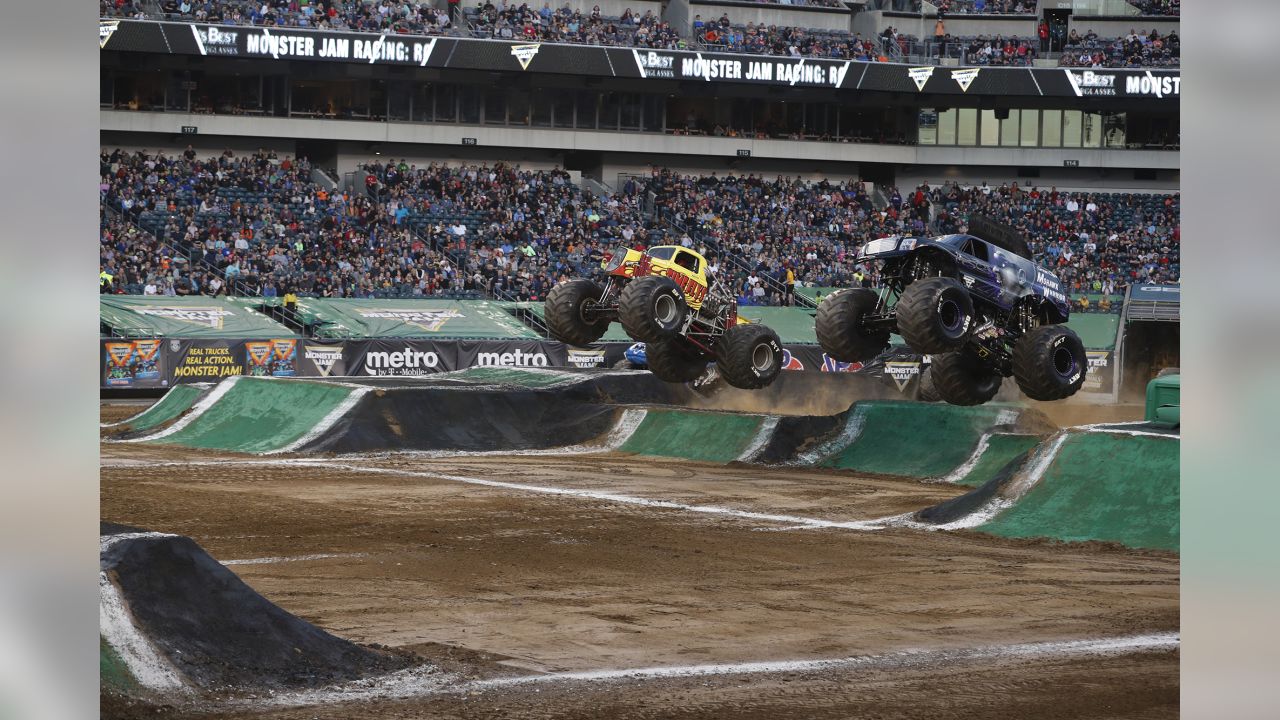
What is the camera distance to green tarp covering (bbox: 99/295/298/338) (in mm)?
36750

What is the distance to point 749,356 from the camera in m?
20.9

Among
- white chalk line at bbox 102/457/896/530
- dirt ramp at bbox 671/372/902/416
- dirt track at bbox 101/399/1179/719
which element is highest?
dirt ramp at bbox 671/372/902/416

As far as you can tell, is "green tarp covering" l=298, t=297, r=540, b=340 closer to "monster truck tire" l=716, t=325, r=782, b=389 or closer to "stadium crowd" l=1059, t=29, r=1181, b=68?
"monster truck tire" l=716, t=325, r=782, b=389

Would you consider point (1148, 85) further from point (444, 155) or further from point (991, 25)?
point (444, 155)

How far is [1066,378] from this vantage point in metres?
18.9

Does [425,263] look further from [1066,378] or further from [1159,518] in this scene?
[1159,518]

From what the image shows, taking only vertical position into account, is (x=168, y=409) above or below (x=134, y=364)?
below

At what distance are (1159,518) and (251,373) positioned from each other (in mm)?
26815

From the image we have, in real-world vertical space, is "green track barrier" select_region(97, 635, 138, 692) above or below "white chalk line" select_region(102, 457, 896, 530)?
above

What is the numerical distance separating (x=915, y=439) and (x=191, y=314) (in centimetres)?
2249

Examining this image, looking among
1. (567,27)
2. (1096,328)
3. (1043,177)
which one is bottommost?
(1096,328)

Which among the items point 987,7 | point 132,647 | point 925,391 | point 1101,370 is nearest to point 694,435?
point 925,391

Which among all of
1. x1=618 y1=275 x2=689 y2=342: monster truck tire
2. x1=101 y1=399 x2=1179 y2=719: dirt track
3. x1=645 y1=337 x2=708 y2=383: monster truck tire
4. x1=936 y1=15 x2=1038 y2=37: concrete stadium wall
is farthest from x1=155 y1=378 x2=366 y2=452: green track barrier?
x1=936 y1=15 x2=1038 y2=37: concrete stadium wall

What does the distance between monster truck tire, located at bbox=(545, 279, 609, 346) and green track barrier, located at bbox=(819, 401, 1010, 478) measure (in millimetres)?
6384
